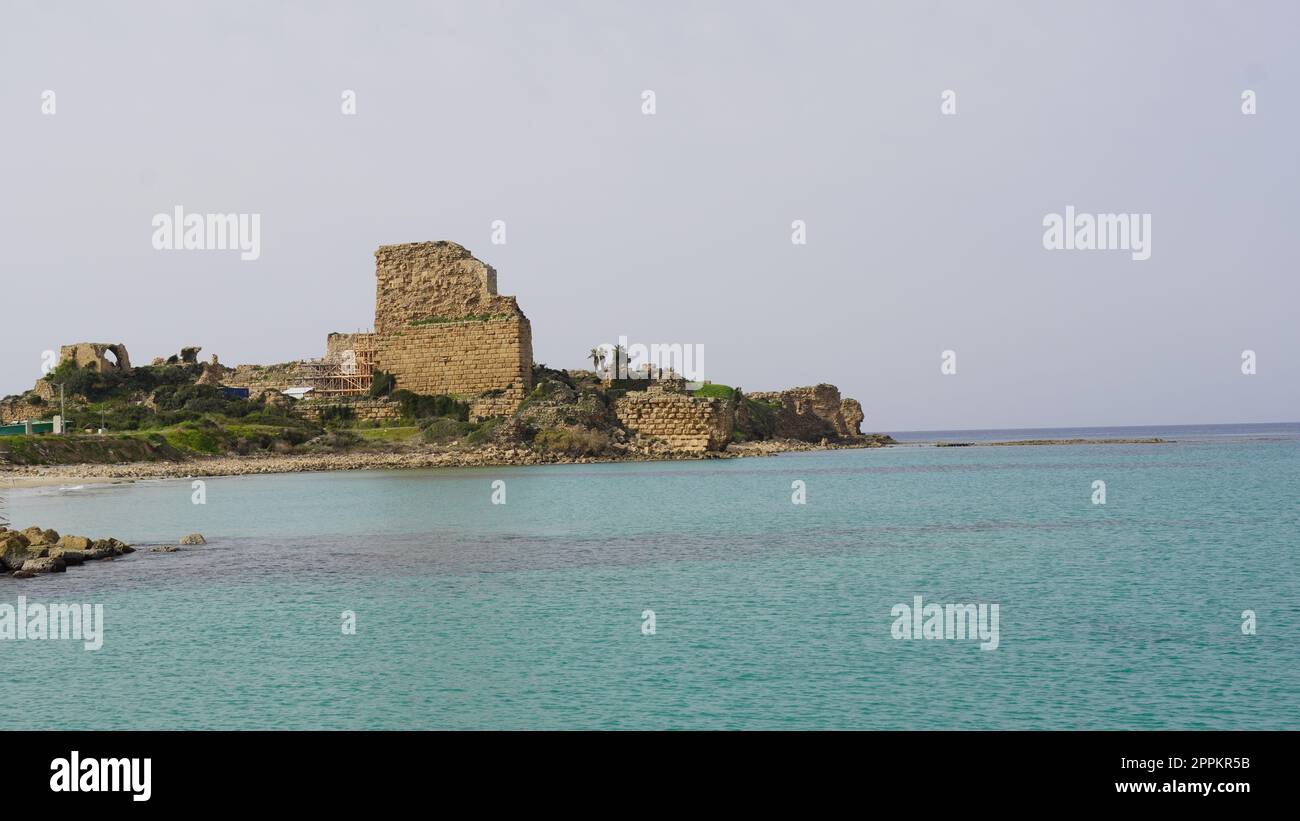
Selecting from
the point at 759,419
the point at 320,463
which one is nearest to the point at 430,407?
the point at 320,463

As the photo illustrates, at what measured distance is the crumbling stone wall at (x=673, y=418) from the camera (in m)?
59.0

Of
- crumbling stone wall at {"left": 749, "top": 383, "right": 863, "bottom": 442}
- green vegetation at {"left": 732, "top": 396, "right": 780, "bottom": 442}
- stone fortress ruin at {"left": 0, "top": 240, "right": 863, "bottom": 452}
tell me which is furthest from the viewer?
crumbling stone wall at {"left": 749, "top": 383, "right": 863, "bottom": 442}

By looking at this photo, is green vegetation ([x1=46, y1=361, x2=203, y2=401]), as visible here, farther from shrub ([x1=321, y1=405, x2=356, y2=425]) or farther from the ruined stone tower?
the ruined stone tower

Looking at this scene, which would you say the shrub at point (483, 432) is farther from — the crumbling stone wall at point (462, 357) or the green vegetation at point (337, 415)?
the green vegetation at point (337, 415)

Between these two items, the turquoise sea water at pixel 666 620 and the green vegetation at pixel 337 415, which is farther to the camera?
the green vegetation at pixel 337 415

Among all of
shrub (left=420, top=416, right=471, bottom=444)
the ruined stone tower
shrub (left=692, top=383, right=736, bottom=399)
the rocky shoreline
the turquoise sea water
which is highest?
the ruined stone tower

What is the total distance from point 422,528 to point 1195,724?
17.8 meters

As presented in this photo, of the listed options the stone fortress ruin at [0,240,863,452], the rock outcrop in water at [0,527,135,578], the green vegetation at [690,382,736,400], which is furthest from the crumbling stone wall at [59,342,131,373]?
the rock outcrop in water at [0,527,135,578]

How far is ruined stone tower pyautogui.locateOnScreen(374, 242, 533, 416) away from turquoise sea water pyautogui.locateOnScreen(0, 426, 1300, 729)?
30.5 meters

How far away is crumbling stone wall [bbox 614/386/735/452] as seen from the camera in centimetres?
5903

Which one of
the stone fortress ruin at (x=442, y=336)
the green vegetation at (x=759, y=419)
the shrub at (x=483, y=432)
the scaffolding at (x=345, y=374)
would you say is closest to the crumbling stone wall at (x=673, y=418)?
the stone fortress ruin at (x=442, y=336)

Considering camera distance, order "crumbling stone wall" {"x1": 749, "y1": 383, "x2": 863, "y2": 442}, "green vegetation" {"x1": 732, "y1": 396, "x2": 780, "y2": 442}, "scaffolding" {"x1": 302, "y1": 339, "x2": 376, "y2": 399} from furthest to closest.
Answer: "crumbling stone wall" {"x1": 749, "y1": 383, "x2": 863, "y2": 442}
"green vegetation" {"x1": 732, "y1": 396, "x2": 780, "y2": 442}
"scaffolding" {"x1": 302, "y1": 339, "x2": 376, "y2": 399}

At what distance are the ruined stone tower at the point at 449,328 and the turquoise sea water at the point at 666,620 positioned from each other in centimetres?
3052

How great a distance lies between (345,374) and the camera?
6394 centimetres
